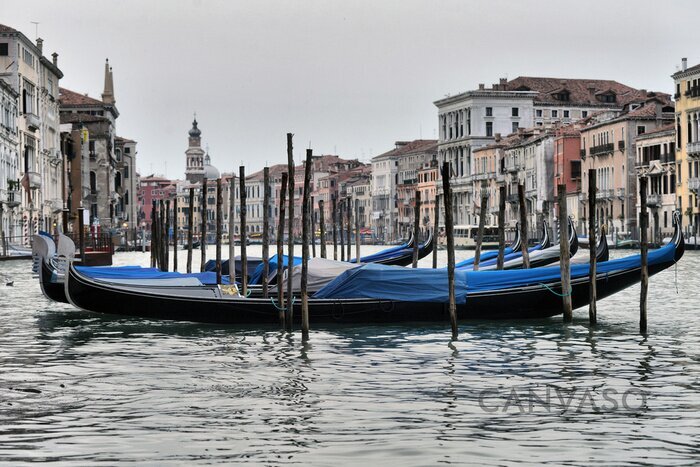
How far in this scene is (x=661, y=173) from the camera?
54250 mm

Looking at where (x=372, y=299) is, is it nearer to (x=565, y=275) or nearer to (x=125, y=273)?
(x=565, y=275)

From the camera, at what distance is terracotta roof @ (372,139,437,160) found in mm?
96906

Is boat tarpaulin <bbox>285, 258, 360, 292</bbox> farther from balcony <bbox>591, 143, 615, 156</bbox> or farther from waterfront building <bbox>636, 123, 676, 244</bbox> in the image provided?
balcony <bbox>591, 143, 615, 156</bbox>

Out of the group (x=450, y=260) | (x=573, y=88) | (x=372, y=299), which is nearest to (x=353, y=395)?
(x=450, y=260)

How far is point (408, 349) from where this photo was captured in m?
13.1

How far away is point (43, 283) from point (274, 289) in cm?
292

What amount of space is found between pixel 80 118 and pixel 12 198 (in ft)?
88.8

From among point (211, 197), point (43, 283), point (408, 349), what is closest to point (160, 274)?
point (43, 283)

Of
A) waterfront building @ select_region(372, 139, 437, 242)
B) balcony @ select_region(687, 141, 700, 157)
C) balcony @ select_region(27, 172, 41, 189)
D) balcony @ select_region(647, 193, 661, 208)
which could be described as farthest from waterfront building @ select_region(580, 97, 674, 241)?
waterfront building @ select_region(372, 139, 437, 242)

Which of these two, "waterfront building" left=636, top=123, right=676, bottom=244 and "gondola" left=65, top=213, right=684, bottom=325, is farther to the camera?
"waterfront building" left=636, top=123, right=676, bottom=244

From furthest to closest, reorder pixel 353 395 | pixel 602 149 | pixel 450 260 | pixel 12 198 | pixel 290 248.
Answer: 1. pixel 602 149
2. pixel 12 198
3. pixel 290 248
4. pixel 450 260
5. pixel 353 395

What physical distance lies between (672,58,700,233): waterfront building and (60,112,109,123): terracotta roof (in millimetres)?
28377

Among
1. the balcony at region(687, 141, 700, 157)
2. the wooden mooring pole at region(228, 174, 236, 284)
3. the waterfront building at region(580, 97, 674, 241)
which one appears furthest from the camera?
the waterfront building at region(580, 97, 674, 241)

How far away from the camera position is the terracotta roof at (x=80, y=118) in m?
67.4
